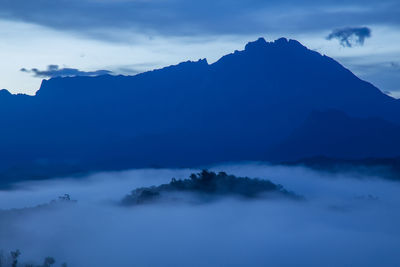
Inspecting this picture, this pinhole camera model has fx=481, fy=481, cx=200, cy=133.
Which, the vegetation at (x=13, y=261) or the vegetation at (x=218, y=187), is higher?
the vegetation at (x=218, y=187)

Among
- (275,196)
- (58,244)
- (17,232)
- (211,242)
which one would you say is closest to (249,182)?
(275,196)

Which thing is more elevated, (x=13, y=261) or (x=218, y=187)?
(x=218, y=187)

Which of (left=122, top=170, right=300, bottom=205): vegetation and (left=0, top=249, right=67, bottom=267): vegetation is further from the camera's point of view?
(left=122, top=170, right=300, bottom=205): vegetation

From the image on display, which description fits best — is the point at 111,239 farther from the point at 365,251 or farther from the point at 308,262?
the point at 365,251

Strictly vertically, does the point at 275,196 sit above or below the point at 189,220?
above

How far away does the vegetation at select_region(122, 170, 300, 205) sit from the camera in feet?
545

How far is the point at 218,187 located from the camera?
552 ft

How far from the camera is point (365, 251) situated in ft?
523

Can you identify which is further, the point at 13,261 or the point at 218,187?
the point at 218,187

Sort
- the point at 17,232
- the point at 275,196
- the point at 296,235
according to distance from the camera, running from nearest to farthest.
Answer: the point at 17,232 < the point at 275,196 < the point at 296,235

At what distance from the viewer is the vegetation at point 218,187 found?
166 m

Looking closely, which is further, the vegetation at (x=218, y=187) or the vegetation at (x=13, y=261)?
the vegetation at (x=218, y=187)

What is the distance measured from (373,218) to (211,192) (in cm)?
6137

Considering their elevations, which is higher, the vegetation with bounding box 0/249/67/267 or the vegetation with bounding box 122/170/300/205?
the vegetation with bounding box 122/170/300/205
